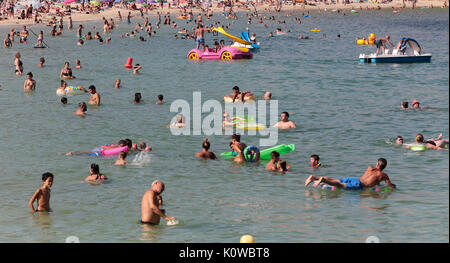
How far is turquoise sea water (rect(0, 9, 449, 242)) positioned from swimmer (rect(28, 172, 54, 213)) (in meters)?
0.27

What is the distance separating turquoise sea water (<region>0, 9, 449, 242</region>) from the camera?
45.8 ft

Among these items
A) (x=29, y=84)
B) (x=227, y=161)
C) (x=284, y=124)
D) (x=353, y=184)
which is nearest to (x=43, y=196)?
(x=227, y=161)

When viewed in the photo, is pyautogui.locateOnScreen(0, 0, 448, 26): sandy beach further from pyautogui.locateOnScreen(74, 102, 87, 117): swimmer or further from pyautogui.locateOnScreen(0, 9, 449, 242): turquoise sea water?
pyautogui.locateOnScreen(74, 102, 87, 117): swimmer

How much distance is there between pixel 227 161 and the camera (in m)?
20.1

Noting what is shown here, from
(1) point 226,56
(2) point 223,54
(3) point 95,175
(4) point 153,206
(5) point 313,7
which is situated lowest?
(4) point 153,206

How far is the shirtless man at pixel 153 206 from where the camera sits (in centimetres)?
1286

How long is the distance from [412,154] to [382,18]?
89534 millimetres

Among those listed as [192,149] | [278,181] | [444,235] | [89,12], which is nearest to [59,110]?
[192,149]

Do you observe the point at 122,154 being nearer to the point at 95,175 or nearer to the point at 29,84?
the point at 95,175

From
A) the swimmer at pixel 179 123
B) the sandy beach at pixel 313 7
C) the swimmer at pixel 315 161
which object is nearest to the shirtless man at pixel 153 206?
the swimmer at pixel 315 161

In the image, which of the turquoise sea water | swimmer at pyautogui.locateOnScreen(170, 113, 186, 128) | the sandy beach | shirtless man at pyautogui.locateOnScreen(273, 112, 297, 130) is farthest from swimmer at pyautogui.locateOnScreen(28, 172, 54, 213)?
the sandy beach

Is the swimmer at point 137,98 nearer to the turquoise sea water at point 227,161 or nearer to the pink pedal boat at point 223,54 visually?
the turquoise sea water at point 227,161
